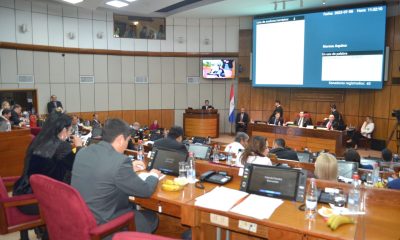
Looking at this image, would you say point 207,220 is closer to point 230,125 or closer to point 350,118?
point 350,118

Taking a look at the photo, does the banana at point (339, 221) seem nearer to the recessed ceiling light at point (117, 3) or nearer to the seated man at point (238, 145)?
the seated man at point (238, 145)

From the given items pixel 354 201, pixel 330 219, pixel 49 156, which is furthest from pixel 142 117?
pixel 330 219

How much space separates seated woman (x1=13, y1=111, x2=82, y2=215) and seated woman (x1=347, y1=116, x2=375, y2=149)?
9029 mm

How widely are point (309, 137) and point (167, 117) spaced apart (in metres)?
6.04

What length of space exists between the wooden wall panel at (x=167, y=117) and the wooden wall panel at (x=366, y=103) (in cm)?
686

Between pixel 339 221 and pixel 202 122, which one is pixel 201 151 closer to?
pixel 339 221

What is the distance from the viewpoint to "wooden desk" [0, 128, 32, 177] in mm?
5973

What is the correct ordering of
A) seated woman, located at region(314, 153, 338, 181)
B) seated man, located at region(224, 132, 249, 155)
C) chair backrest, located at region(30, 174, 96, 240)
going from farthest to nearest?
seated man, located at region(224, 132, 249, 155) → seated woman, located at region(314, 153, 338, 181) → chair backrest, located at region(30, 174, 96, 240)

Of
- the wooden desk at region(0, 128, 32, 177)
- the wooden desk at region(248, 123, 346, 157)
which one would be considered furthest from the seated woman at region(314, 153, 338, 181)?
the wooden desk at region(248, 123, 346, 157)

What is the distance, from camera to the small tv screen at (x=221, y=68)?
13.4 metres

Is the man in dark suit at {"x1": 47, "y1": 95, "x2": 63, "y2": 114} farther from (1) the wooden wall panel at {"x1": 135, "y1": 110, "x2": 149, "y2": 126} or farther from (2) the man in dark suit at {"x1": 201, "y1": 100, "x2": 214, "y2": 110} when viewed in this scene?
(2) the man in dark suit at {"x1": 201, "y1": 100, "x2": 214, "y2": 110}

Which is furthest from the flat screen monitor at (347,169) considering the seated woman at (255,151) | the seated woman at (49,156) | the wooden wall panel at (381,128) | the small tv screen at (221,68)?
the small tv screen at (221,68)

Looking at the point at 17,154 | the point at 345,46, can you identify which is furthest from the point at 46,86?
the point at 345,46

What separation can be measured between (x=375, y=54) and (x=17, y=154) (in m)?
9.50
